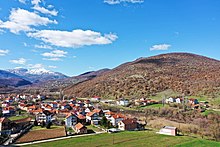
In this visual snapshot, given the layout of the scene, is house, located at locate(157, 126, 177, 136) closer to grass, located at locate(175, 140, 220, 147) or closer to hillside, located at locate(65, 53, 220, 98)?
grass, located at locate(175, 140, 220, 147)

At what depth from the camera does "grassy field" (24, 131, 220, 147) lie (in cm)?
3224

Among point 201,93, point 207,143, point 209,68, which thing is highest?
point 209,68

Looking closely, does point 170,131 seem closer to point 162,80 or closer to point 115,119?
point 115,119

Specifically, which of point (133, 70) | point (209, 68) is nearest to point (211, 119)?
point (209, 68)

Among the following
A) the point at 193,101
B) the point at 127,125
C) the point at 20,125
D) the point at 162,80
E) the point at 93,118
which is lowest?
the point at 127,125

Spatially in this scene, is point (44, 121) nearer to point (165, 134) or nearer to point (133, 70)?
point (165, 134)

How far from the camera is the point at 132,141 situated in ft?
111

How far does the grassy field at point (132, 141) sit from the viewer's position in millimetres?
32241

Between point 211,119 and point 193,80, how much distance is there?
1639 inches

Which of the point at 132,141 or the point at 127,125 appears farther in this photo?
the point at 127,125

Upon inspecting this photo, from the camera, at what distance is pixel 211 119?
50625mm

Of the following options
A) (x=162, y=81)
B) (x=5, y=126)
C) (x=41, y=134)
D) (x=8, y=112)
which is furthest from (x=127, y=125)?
(x=162, y=81)

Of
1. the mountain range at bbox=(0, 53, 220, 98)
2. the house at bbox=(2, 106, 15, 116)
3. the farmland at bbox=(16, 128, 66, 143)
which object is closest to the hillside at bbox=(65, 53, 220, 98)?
the mountain range at bbox=(0, 53, 220, 98)

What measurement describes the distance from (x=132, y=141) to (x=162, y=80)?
63.8m
